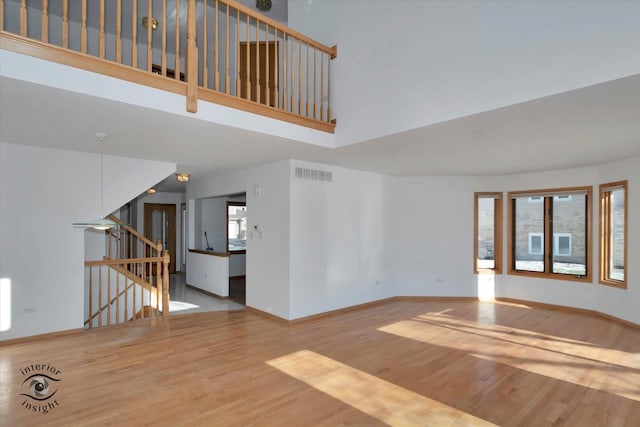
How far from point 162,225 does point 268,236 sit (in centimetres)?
586

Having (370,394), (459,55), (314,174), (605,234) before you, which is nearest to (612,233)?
(605,234)

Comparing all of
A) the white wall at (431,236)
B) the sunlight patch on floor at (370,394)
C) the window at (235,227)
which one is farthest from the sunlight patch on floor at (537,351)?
the window at (235,227)

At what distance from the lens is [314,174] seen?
5.41m

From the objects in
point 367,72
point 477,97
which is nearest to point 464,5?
point 477,97

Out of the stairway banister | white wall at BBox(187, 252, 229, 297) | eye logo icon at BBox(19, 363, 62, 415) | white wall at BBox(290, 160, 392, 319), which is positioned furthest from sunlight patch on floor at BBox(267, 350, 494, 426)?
the stairway banister

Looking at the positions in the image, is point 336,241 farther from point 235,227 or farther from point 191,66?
point 235,227

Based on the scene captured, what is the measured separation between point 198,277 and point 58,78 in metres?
5.57

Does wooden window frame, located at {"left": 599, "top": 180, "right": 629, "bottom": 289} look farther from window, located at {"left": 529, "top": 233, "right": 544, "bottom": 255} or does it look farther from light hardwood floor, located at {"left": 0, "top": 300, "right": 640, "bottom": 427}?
window, located at {"left": 529, "top": 233, "right": 544, "bottom": 255}

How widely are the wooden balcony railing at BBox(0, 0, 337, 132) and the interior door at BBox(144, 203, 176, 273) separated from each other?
13.9 ft

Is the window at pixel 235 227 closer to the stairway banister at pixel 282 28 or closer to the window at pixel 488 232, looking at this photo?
the window at pixel 488 232

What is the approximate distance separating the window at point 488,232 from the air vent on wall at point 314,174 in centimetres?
314

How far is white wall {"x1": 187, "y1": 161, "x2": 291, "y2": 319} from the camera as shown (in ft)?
17.0

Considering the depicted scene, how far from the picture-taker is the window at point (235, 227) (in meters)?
9.05

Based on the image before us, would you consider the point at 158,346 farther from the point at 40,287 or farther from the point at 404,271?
the point at 404,271
